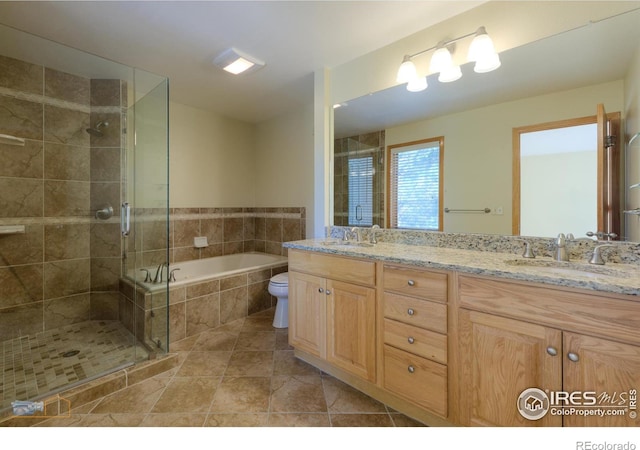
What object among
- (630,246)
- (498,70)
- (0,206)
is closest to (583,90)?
(498,70)

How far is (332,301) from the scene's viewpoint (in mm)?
1672

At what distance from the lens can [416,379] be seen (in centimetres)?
134

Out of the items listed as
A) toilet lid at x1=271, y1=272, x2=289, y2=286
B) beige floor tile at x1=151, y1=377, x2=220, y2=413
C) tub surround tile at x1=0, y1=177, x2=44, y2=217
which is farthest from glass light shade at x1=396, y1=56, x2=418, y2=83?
tub surround tile at x1=0, y1=177, x2=44, y2=217

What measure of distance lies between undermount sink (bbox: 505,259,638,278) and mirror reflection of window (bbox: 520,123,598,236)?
18cm

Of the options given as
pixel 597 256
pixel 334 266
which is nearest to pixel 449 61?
pixel 597 256

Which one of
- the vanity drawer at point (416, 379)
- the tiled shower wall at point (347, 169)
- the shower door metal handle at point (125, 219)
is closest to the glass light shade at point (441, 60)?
the tiled shower wall at point (347, 169)

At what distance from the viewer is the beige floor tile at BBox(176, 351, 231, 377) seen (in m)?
1.81

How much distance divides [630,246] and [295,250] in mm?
1729

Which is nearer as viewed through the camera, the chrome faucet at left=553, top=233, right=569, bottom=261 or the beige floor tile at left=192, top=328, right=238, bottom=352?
the chrome faucet at left=553, top=233, right=569, bottom=261

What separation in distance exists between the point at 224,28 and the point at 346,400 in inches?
Answer: 97.3

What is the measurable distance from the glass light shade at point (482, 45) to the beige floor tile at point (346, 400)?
2.08 metres

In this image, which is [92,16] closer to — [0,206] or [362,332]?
[0,206]

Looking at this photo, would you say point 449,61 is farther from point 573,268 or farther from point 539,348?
point 539,348

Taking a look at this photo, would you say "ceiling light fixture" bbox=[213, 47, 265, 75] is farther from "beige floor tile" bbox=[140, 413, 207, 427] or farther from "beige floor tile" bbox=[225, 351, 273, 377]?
"beige floor tile" bbox=[140, 413, 207, 427]
